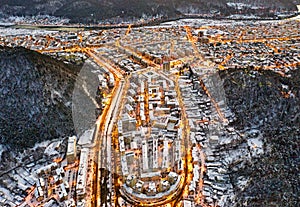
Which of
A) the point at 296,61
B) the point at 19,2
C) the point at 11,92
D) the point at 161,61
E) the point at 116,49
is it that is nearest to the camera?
the point at 11,92

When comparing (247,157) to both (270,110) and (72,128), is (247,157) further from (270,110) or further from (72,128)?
(72,128)

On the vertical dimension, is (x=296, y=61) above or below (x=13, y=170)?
above

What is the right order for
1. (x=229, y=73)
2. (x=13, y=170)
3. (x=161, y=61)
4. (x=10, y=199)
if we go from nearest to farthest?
(x=10, y=199), (x=13, y=170), (x=229, y=73), (x=161, y=61)

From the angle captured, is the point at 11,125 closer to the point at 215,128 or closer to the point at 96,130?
the point at 96,130

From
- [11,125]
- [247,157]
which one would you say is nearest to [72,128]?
[11,125]

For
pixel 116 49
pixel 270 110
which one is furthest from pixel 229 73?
pixel 116 49

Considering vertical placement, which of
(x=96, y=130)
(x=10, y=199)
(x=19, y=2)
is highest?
(x=19, y=2)

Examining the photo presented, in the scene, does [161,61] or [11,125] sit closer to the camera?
[11,125]
